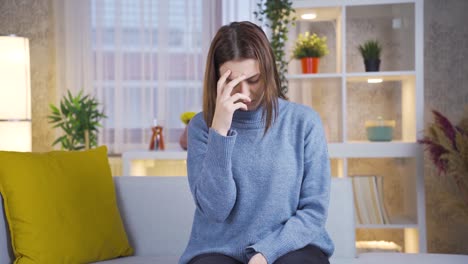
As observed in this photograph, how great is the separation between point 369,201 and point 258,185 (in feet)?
6.02

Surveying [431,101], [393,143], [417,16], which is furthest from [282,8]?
[431,101]

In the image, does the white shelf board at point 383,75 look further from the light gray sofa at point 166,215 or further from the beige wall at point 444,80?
the light gray sofa at point 166,215

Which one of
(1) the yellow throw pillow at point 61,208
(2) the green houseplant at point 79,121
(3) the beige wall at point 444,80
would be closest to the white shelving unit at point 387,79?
(3) the beige wall at point 444,80

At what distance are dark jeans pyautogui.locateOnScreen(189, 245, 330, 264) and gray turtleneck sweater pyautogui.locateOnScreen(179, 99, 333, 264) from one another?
2cm

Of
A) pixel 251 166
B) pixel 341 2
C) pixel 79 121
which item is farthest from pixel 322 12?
pixel 251 166

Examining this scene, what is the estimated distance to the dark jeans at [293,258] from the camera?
1.53 metres

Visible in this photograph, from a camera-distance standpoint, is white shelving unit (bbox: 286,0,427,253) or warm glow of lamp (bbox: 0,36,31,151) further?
warm glow of lamp (bbox: 0,36,31,151)

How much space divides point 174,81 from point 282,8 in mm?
1231

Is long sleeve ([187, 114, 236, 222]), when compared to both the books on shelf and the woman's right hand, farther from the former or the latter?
the books on shelf

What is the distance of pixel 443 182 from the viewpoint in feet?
12.9

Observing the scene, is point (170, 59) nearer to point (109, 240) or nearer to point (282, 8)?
point (282, 8)

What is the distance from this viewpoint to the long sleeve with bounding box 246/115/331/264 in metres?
1.56

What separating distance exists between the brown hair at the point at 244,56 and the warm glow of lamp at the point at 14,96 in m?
2.36

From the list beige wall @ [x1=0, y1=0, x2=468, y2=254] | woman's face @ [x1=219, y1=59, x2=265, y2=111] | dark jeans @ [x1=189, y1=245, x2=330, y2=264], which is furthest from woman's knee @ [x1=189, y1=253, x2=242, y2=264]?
beige wall @ [x1=0, y1=0, x2=468, y2=254]
